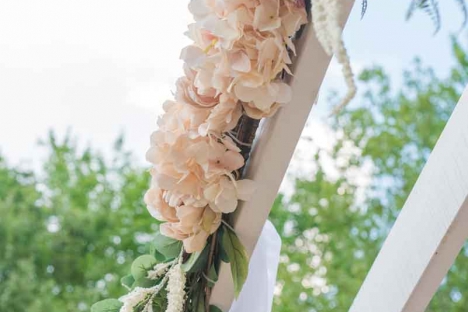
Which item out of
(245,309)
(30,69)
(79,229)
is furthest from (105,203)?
(245,309)

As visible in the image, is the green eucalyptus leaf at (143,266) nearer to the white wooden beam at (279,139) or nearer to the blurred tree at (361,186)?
the white wooden beam at (279,139)

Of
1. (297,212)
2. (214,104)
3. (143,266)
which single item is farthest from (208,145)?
(297,212)

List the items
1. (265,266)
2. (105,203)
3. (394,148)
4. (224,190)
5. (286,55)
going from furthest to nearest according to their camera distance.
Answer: (394,148), (105,203), (265,266), (224,190), (286,55)

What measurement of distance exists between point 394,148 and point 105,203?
5.49ft

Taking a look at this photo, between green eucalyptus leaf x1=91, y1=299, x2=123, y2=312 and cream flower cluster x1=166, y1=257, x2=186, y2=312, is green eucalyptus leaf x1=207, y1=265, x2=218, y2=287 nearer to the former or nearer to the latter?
cream flower cluster x1=166, y1=257, x2=186, y2=312

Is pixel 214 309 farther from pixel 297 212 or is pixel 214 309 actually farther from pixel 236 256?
pixel 297 212

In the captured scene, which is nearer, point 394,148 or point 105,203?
point 105,203

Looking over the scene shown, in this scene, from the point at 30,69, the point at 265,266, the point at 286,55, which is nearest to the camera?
the point at 286,55

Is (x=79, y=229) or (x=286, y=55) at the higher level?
(x=286, y=55)

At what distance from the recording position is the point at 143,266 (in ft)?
3.98

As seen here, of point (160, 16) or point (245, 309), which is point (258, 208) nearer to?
point (245, 309)

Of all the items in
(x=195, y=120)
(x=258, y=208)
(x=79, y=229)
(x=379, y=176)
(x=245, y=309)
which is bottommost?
(x=79, y=229)

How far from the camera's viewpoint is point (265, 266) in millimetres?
1219

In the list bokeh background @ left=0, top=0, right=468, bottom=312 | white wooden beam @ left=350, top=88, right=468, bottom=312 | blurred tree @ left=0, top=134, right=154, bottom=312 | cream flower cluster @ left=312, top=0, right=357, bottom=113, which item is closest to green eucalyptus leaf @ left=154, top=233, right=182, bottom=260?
white wooden beam @ left=350, top=88, right=468, bottom=312
